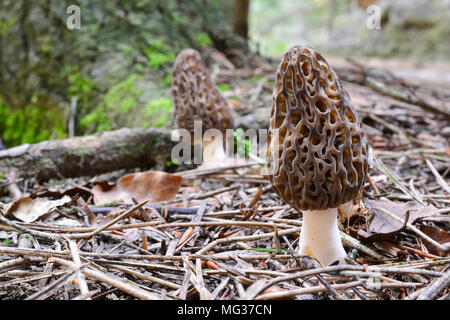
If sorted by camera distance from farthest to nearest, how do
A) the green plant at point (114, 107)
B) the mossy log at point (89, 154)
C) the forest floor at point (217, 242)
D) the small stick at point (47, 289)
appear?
the green plant at point (114, 107), the mossy log at point (89, 154), the forest floor at point (217, 242), the small stick at point (47, 289)

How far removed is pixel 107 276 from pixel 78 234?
17.8 inches

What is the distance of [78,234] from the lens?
77.2 inches

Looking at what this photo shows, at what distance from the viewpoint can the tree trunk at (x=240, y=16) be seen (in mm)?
6523

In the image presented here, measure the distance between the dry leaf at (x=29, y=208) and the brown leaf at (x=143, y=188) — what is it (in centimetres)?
42

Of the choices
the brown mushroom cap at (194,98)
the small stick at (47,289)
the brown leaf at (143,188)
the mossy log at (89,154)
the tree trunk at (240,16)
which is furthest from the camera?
the tree trunk at (240,16)

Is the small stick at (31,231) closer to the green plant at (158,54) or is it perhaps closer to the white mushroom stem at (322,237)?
the white mushroom stem at (322,237)

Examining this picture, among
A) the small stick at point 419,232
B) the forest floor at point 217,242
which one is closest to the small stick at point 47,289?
the forest floor at point 217,242

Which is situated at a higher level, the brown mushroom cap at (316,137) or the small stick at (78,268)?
the brown mushroom cap at (316,137)

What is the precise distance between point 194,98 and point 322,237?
75.5 inches

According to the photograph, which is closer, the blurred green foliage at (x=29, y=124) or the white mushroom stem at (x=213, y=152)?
the white mushroom stem at (x=213, y=152)

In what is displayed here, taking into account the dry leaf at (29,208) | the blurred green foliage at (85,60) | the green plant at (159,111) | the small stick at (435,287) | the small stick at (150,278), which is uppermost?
the blurred green foliage at (85,60)

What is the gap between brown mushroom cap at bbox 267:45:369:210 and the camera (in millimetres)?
1786

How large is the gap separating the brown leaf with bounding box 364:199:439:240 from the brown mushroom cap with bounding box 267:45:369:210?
24cm

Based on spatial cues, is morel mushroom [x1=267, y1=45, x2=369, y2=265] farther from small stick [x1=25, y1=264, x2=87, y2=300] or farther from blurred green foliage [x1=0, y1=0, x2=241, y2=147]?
blurred green foliage [x1=0, y1=0, x2=241, y2=147]
